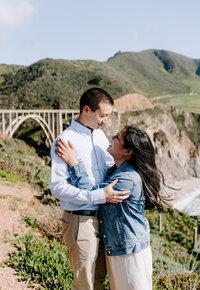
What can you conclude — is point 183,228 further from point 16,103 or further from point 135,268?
point 16,103

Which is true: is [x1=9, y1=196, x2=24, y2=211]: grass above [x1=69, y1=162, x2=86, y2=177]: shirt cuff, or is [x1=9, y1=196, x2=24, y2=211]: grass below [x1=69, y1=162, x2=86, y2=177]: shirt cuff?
below

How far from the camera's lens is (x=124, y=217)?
8.18 feet

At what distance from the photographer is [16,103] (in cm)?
4028

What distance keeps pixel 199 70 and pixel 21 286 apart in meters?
153

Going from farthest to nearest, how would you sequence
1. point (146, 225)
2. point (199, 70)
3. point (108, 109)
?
point (199, 70)
point (108, 109)
point (146, 225)

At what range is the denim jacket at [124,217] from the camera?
97.1 inches

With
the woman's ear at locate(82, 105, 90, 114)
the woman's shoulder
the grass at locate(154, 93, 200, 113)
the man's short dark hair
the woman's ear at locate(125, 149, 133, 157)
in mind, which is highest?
the grass at locate(154, 93, 200, 113)

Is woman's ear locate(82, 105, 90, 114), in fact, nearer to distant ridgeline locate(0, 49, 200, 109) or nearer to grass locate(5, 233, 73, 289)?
grass locate(5, 233, 73, 289)

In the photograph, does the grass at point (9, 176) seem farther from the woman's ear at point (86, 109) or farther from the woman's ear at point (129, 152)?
the woman's ear at point (129, 152)

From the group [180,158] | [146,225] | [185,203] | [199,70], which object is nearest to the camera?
[146,225]

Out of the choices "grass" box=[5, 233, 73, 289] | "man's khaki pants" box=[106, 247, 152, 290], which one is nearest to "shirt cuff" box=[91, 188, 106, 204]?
"man's khaki pants" box=[106, 247, 152, 290]

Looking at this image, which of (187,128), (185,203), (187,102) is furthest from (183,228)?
(187,102)

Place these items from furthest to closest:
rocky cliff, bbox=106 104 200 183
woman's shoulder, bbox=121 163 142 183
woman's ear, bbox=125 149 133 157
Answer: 1. rocky cliff, bbox=106 104 200 183
2. woman's ear, bbox=125 149 133 157
3. woman's shoulder, bbox=121 163 142 183

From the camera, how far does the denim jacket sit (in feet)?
8.09
